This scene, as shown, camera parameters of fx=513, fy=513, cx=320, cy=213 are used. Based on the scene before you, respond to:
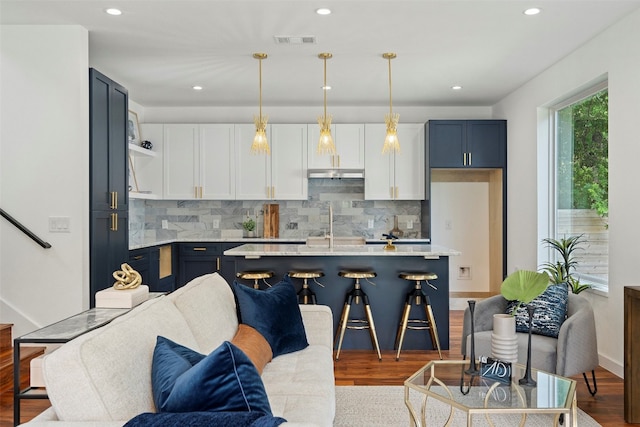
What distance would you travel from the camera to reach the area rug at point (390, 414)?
301 centimetres

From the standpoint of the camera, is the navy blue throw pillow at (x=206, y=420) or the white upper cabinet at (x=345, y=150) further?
the white upper cabinet at (x=345, y=150)

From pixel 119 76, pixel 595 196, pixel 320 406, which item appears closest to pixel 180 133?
pixel 119 76

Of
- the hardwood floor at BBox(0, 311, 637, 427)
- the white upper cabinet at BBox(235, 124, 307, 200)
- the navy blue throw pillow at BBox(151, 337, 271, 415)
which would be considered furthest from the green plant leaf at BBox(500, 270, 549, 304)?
the white upper cabinet at BBox(235, 124, 307, 200)

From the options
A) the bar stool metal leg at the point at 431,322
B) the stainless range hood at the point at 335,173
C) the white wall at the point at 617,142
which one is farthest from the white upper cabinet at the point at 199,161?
the white wall at the point at 617,142

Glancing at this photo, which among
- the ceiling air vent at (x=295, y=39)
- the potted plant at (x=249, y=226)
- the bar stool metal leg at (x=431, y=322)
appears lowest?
the bar stool metal leg at (x=431, y=322)

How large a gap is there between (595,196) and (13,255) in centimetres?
491

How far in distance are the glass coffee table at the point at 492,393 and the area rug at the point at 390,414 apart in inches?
22.0

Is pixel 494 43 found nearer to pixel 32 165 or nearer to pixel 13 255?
pixel 32 165

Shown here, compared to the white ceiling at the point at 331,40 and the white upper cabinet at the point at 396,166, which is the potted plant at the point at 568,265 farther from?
the white upper cabinet at the point at 396,166

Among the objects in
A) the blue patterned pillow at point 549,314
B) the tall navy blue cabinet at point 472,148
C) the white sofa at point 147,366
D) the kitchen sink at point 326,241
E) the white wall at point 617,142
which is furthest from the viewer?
the tall navy blue cabinet at point 472,148

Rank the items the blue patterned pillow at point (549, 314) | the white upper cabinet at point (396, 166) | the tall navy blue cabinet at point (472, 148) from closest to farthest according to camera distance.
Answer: the blue patterned pillow at point (549, 314) < the tall navy blue cabinet at point (472, 148) < the white upper cabinet at point (396, 166)

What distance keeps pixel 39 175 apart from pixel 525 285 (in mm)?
3596

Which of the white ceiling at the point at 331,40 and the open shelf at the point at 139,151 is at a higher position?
the white ceiling at the point at 331,40

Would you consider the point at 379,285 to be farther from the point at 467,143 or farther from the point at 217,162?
the point at 217,162
